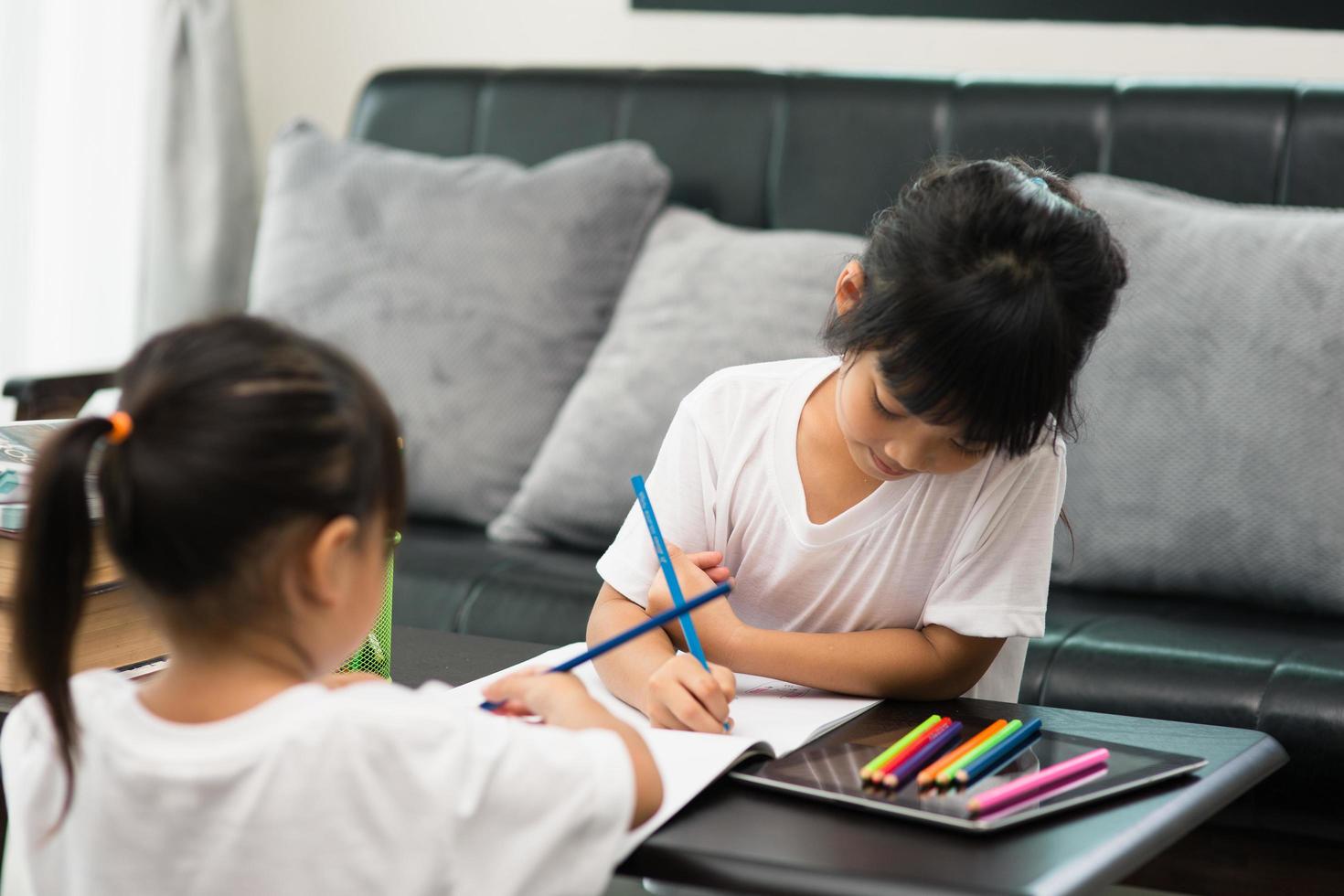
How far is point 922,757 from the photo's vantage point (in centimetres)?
90

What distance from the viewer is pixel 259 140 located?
319 cm

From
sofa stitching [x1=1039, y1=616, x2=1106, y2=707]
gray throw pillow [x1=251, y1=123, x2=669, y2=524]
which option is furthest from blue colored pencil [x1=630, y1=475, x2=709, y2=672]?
gray throw pillow [x1=251, y1=123, x2=669, y2=524]

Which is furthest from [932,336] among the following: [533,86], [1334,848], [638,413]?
[533,86]

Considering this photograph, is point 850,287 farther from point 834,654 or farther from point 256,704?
point 256,704

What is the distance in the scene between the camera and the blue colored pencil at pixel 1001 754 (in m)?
0.87

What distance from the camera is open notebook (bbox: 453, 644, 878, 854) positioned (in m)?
0.85

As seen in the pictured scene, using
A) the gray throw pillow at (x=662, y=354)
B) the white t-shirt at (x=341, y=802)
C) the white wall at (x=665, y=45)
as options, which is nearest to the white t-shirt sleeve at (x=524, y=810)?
the white t-shirt at (x=341, y=802)

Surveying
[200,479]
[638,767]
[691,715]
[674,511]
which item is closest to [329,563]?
[200,479]

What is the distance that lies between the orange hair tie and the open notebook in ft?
1.03

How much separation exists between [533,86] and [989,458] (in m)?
1.64

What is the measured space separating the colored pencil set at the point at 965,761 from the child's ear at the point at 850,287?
1.09 ft

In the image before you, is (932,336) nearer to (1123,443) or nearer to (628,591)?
(628,591)

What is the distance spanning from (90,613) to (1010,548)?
26.0 inches

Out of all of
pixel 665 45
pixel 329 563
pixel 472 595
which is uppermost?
pixel 665 45
